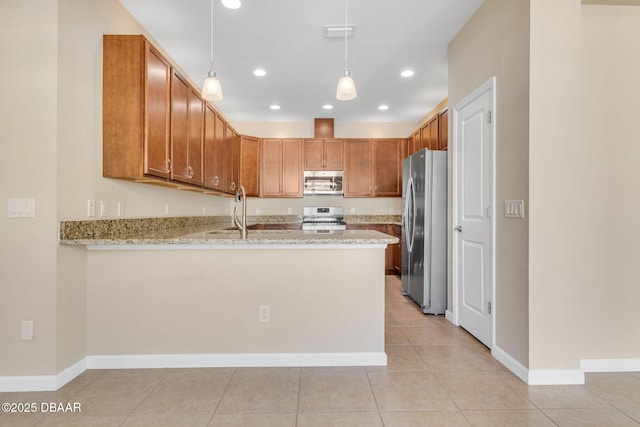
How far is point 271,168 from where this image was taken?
230 inches

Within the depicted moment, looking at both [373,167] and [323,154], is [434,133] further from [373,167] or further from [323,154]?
[323,154]

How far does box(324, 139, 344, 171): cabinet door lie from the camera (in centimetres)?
584

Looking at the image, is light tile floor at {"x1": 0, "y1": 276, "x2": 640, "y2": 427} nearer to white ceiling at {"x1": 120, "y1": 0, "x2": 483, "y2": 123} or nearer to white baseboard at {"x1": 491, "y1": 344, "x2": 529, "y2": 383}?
white baseboard at {"x1": 491, "y1": 344, "x2": 529, "y2": 383}

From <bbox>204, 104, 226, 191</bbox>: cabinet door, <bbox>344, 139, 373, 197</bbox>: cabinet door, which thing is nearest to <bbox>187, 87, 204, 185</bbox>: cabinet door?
<bbox>204, 104, 226, 191</bbox>: cabinet door

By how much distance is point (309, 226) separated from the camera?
5715 mm

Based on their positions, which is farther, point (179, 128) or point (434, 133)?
point (434, 133)

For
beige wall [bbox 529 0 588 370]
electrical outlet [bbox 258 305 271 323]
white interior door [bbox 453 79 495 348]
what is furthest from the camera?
white interior door [bbox 453 79 495 348]

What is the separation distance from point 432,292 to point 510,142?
1.83m

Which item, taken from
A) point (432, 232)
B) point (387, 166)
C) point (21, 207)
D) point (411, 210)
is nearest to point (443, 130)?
point (411, 210)

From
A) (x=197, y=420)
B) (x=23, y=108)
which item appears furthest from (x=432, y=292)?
(x=23, y=108)

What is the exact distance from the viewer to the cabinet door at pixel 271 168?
229 inches

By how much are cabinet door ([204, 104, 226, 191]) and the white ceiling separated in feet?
2.03

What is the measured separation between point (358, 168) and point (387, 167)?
0.51m

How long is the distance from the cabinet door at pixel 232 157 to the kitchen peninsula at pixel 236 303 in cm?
233
